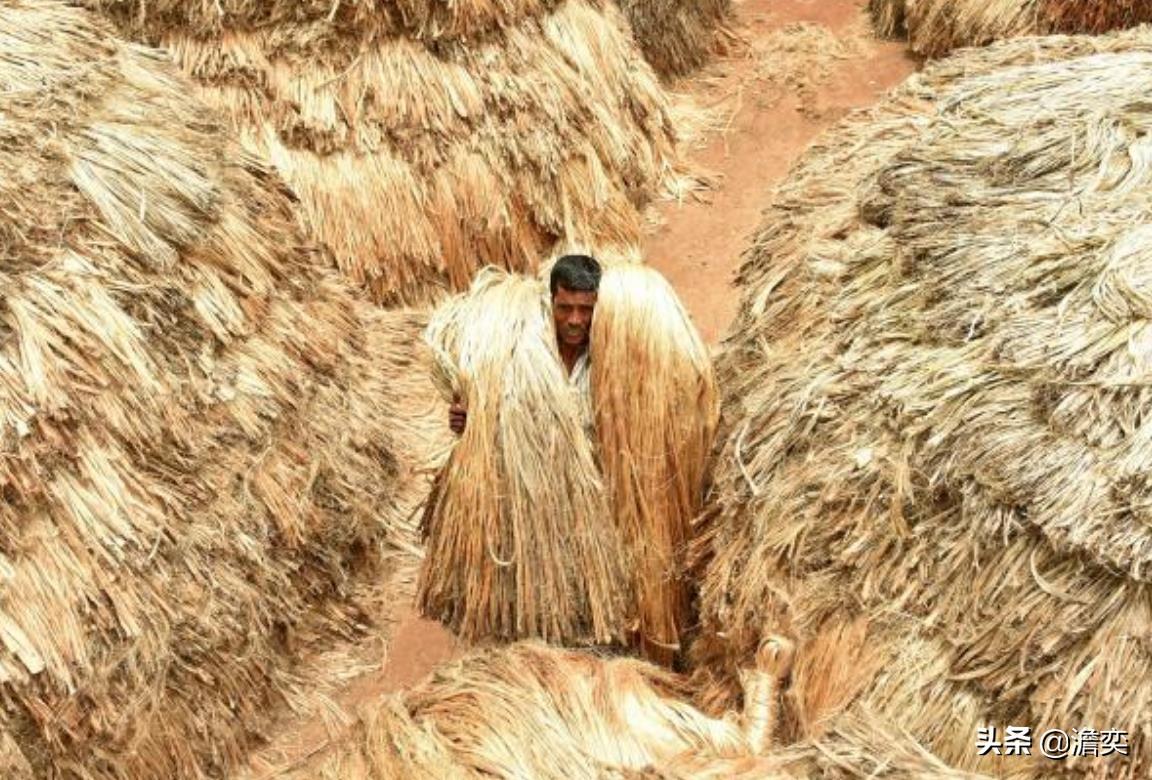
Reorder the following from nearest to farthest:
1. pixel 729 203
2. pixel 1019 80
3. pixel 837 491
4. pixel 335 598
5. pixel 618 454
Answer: pixel 837 491
pixel 618 454
pixel 1019 80
pixel 335 598
pixel 729 203

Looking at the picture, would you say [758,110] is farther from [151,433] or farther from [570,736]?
[570,736]

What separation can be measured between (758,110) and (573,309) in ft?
13.0

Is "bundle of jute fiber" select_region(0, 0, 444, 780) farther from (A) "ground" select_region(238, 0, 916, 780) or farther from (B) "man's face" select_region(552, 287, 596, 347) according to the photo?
(A) "ground" select_region(238, 0, 916, 780)

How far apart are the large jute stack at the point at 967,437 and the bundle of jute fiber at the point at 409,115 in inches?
80.7

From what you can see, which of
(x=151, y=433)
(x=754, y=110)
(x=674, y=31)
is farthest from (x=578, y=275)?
(x=674, y=31)

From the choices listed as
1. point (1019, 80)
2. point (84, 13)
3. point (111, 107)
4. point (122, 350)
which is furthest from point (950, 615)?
point (84, 13)

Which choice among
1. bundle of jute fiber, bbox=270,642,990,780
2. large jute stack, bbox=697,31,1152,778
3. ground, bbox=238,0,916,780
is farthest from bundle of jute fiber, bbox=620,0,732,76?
bundle of jute fiber, bbox=270,642,990,780

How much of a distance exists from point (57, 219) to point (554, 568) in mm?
1614

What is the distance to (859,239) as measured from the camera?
3.49 m

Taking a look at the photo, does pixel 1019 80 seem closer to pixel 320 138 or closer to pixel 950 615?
pixel 950 615

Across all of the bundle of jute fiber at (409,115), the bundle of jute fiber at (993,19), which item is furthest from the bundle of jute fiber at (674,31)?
the bundle of jute fiber at (409,115)

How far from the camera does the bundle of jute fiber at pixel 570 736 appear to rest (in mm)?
2406

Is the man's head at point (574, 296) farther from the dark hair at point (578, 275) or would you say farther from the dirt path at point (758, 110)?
the dirt path at point (758, 110)

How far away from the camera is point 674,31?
7.03m
